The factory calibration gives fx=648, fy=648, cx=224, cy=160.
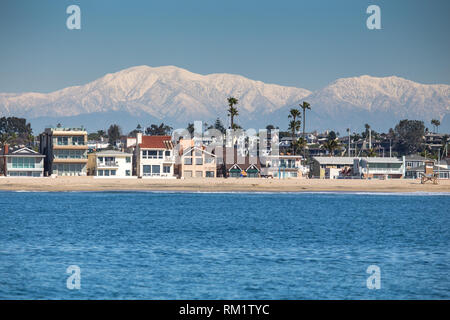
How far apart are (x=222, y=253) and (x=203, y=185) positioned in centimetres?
7047

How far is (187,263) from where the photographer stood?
34.4 metres

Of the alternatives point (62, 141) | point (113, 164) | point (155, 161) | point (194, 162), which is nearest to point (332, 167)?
point (194, 162)

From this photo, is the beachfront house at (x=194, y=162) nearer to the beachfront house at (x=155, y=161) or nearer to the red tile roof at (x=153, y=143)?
the beachfront house at (x=155, y=161)

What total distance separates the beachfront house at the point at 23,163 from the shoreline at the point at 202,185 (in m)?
4.96

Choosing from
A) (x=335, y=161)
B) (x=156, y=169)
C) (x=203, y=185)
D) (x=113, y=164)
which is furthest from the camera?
(x=335, y=161)

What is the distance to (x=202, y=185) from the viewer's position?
356ft

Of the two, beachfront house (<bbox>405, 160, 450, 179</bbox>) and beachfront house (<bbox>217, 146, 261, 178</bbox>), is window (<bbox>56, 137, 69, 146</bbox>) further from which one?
beachfront house (<bbox>405, 160, 450, 179</bbox>)

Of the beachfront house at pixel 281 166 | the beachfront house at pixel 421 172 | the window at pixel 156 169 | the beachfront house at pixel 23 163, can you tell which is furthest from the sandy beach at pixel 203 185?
the beachfront house at pixel 421 172

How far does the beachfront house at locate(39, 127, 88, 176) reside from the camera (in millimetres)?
115812

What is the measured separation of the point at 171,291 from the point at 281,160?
10399 cm

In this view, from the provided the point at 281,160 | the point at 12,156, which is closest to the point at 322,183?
the point at 281,160

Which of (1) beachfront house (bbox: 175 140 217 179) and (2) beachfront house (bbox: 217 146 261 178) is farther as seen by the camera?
(2) beachfront house (bbox: 217 146 261 178)

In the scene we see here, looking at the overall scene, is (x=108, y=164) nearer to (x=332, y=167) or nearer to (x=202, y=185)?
(x=202, y=185)

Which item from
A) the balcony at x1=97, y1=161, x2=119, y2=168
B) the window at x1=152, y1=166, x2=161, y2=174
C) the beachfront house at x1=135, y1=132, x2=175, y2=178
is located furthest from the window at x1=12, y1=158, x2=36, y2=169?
the window at x1=152, y1=166, x2=161, y2=174
